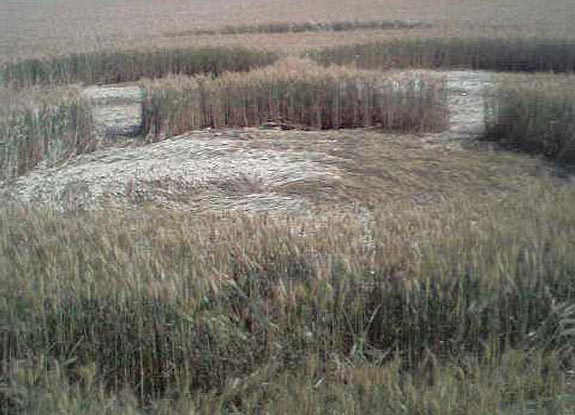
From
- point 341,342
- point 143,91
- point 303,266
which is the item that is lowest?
point 341,342

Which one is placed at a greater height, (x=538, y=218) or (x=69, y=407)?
(x=538, y=218)

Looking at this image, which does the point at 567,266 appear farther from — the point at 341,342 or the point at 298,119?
the point at 298,119

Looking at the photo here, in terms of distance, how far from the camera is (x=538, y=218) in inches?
144

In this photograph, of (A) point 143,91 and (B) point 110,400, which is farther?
(A) point 143,91

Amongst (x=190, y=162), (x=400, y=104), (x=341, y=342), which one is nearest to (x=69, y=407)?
(x=341, y=342)

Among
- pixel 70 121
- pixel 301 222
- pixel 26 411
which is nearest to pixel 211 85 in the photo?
pixel 70 121

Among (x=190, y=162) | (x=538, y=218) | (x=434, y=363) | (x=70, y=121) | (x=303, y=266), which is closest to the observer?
(x=434, y=363)

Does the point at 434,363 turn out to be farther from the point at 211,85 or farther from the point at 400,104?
the point at 211,85

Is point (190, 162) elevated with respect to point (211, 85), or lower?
lower

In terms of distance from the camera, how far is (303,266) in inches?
129

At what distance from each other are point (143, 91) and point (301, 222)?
19.0 feet

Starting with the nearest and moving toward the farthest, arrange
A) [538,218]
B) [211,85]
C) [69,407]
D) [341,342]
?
[69,407] < [341,342] < [538,218] < [211,85]

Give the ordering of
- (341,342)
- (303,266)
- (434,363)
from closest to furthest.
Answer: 1. (434,363)
2. (341,342)
3. (303,266)

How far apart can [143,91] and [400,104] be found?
11.6 feet
